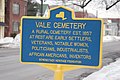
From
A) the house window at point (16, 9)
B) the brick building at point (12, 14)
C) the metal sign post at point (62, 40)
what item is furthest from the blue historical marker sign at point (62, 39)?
the house window at point (16, 9)

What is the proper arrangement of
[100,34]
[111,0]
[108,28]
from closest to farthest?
[100,34] < [111,0] < [108,28]

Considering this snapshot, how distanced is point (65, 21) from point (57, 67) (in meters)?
0.66

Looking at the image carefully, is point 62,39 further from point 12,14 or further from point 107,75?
point 12,14

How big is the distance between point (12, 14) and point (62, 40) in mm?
61299

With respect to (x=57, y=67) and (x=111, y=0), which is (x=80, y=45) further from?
(x=111, y=0)

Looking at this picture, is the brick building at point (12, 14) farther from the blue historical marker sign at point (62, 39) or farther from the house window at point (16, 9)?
the blue historical marker sign at point (62, 39)

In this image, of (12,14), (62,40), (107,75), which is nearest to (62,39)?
(62,40)

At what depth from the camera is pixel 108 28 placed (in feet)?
486

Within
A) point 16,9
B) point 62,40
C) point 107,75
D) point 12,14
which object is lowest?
point 107,75

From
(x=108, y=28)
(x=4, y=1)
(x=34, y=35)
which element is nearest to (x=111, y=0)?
(x=4, y=1)

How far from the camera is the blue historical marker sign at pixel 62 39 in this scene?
17.3 feet

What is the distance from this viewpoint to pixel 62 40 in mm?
5344

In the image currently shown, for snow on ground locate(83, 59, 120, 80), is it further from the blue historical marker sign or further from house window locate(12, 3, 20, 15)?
house window locate(12, 3, 20, 15)

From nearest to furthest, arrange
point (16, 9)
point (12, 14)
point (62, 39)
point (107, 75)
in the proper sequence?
point (62, 39) < point (107, 75) < point (12, 14) < point (16, 9)
